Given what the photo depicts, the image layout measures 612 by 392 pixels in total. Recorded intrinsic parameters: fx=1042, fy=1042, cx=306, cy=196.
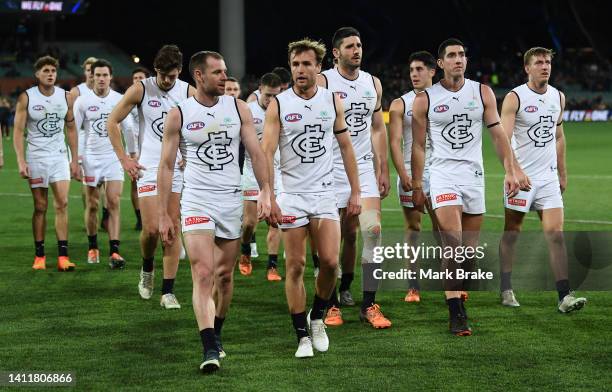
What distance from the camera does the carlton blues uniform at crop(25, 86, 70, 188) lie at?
451 inches

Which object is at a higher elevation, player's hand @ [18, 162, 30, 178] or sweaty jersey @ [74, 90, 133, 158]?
sweaty jersey @ [74, 90, 133, 158]

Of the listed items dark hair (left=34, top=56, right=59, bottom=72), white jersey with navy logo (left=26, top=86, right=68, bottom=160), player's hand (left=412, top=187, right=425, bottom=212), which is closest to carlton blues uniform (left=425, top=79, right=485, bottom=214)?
player's hand (left=412, top=187, right=425, bottom=212)

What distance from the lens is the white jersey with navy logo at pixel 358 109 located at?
869cm

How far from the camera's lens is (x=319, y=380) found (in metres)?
6.64

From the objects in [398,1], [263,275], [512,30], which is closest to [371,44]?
[398,1]

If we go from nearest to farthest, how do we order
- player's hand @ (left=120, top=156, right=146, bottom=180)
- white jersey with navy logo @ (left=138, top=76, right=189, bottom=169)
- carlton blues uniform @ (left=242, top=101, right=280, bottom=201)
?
1. player's hand @ (left=120, top=156, right=146, bottom=180)
2. white jersey with navy logo @ (left=138, top=76, right=189, bottom=169)
3. carlton blues uniform @ (left=242, top=101, right=280, bottom=201)

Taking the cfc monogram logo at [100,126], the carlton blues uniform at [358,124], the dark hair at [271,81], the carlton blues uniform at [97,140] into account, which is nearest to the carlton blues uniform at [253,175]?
the dark hair at [271,81]

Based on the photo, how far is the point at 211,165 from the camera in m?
7.10

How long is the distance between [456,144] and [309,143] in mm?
1557

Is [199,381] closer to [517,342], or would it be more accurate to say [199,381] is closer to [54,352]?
[54,352]

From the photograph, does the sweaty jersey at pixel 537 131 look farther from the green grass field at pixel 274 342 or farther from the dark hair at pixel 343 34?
A: the dark hair at pixel 343 34

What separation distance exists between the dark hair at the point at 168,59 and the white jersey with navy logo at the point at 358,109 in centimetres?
132

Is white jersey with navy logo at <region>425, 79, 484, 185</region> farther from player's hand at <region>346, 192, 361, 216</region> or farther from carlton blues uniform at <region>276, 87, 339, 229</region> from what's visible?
carlton blues uniform at <region>276, 87, 339, 229</region>

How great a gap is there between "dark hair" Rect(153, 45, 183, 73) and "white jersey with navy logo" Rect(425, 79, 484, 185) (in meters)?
2.23
